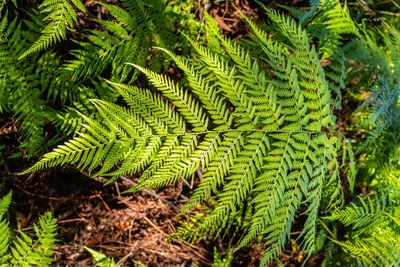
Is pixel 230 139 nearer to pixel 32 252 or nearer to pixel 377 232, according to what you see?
pixel 377 232

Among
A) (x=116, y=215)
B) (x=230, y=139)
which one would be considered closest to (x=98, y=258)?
(x=116, y=215)

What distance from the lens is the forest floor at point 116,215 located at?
272 centimetres

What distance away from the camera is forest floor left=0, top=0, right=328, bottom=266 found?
2725 mm

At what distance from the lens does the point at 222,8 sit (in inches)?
114

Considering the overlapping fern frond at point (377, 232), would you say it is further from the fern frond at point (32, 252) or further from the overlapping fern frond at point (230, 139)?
the fern frond at point (32, 252)

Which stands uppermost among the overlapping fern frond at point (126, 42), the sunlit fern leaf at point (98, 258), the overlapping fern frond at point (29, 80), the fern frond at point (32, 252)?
the overlapping fern frond at point (126, 42)

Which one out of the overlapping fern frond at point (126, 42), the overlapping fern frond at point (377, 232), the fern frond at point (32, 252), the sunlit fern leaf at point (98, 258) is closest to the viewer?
the overlapping fern frond at point (126, 42)

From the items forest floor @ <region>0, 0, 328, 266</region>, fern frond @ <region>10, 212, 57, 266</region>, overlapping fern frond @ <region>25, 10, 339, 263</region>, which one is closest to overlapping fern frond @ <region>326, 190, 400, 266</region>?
overlapping fern frond @ <region>25, 10, 339, 263</region>

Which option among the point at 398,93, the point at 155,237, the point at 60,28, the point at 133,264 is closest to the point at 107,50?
the point at 60,28

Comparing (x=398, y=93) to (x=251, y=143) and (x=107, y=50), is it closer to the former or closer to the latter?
(x=251, y=143)

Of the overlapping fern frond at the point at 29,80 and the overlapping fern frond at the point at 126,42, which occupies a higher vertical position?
the overlapping fern frond at the point at 126,42

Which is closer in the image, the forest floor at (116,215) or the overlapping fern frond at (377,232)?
the overlapping fern frond at (377,232)

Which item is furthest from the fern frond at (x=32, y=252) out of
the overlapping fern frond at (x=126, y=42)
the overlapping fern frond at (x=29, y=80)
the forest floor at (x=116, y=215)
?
the overlapping fern frond at (x=126, y=42)

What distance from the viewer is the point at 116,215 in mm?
2863
